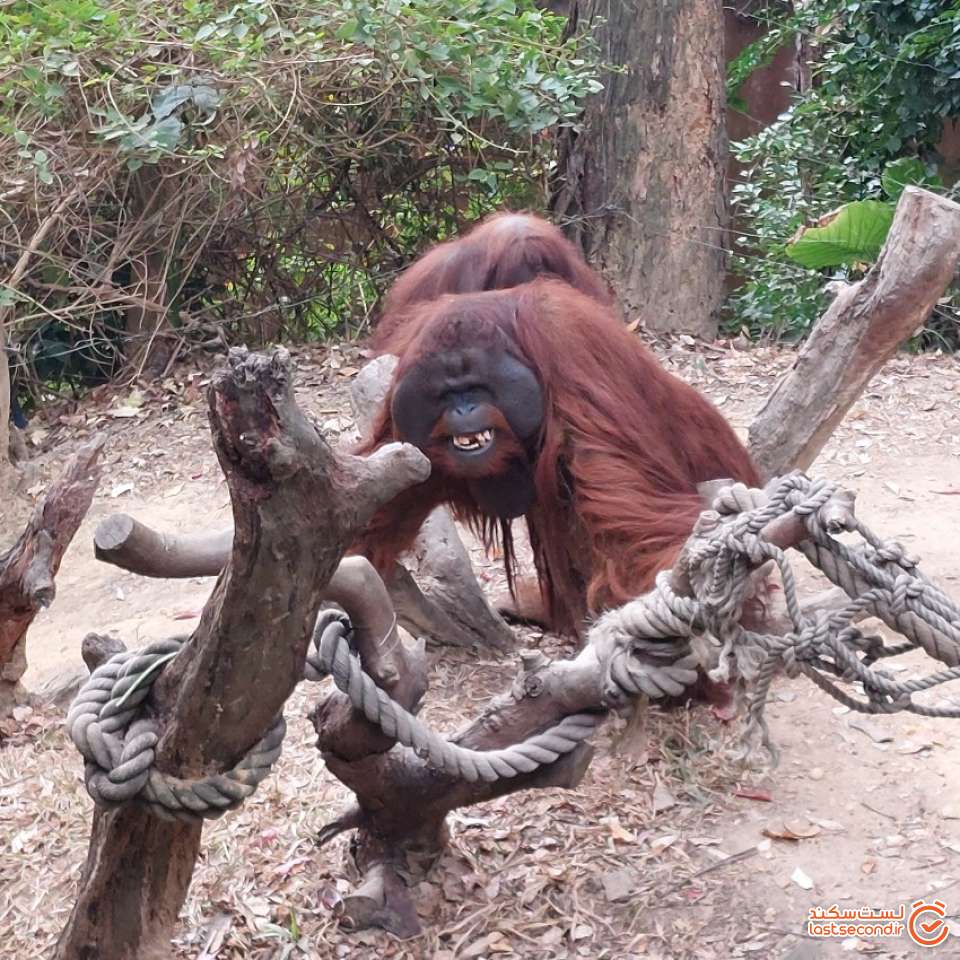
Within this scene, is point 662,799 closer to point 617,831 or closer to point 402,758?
point 617,831

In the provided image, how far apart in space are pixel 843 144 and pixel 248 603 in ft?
21.5

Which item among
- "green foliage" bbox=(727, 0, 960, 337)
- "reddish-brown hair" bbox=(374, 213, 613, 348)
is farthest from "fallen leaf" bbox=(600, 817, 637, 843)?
"green foliage" bbox=(727, 0, 960, 337)

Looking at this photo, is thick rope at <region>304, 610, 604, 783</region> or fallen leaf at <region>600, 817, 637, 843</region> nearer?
thick rope at <region>304, 610, 604, 783</region>

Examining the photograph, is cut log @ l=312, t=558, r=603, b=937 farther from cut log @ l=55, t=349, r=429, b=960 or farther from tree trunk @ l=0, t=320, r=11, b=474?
tree trunk @ l=0, t=320, r=11, b=474

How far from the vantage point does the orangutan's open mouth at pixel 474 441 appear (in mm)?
3510

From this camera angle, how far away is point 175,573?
6.38 feet

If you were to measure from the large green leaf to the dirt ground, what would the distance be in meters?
2.22

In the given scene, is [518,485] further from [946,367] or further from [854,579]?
[946,367]

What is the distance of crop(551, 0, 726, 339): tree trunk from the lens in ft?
20.6

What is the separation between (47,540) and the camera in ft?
10.4

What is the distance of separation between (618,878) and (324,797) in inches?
29.6

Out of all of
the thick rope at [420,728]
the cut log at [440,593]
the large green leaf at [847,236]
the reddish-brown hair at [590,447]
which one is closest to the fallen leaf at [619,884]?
the thick rope at [420,728]

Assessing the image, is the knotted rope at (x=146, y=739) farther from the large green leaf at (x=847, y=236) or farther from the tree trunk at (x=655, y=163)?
the tree trunk at (x=655, y=163)

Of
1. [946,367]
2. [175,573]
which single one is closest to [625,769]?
[175,573]
